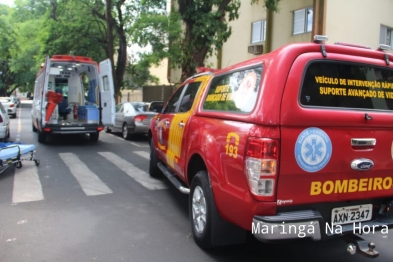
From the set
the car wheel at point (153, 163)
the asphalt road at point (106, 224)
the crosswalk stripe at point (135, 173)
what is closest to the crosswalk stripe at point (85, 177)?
the asphalt road at point (106, 224)

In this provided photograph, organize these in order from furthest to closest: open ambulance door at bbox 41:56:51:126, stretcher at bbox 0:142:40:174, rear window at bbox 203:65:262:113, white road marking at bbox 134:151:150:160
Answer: open ambulance door at bbox 41:56:51:126 < white road marking at bbox 134:151:150:160 < stretcher at bbox 0:142:40:174 < rear window at bbox 203:65:262:113

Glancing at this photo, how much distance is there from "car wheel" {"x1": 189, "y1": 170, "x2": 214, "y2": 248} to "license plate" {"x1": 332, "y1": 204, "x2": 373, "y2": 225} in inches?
46.0

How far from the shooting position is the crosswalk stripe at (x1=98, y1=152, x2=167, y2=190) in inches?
249

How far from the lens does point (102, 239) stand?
13.0 ft

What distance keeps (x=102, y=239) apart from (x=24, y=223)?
1199 mm

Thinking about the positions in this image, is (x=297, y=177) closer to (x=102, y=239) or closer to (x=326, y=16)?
(x=102, y=239)

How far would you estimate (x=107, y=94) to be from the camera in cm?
1057

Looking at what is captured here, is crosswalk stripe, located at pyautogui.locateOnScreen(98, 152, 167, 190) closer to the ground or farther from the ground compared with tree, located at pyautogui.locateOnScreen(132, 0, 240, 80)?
closer to the ground

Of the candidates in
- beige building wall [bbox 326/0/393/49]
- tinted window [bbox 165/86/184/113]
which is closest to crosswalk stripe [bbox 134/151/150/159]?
tinted window [bbox 165/86/184/113]

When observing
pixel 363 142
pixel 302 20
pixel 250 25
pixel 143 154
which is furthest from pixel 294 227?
pixel 250 25

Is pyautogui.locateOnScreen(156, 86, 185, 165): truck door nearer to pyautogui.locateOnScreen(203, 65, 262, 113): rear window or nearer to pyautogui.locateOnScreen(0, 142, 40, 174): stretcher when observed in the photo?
pyautogui.locateOnScreen(203, 65, 262, 113): rear window

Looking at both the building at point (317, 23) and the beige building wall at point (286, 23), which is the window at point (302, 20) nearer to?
the building at point (317, 23)

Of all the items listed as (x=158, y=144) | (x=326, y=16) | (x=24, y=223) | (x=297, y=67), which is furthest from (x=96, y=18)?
(x=297, y=67)

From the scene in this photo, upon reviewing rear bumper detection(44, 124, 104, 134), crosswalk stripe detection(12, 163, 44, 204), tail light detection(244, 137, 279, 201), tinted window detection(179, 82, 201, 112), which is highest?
tinted window detection(179, 82, 201, 112)
